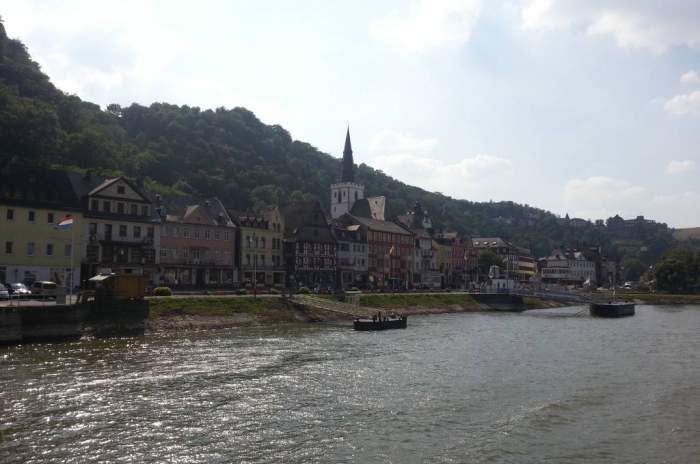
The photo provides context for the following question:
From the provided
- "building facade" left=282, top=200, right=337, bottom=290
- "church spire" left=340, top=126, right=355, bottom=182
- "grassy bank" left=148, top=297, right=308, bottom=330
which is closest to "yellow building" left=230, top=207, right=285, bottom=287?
"building facade" left=282, top=200, right=337, bottom=290

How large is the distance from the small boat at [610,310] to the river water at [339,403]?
166ft

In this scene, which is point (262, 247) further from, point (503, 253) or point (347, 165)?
point (503, 253)

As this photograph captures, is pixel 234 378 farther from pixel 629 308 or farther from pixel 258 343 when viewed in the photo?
pixel 629 308

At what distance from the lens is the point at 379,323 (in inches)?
2502

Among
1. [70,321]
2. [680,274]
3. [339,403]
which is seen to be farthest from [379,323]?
[680,274]

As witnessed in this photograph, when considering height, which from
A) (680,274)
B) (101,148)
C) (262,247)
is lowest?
(680,274)

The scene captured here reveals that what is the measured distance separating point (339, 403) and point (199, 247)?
62279mm

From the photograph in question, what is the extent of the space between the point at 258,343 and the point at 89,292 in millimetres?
16356

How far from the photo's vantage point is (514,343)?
5516 centimetres

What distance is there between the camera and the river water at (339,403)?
71.4 ft

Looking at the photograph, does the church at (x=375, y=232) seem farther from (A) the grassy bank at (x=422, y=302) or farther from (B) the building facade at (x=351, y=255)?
(A) the grassy bank at (x=422, y=302)

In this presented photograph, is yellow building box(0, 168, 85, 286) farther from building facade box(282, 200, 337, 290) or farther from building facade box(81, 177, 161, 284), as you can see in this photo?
building facade box(282, 200, 337, 290)

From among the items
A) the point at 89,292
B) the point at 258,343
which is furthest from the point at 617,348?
the point at 89,292

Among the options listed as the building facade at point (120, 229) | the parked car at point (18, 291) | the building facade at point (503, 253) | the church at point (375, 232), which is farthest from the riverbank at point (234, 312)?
the building facade at point (503, 253)
